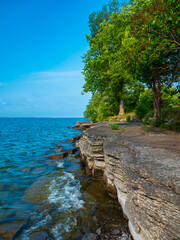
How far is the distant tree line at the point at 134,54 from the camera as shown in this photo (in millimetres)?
6893

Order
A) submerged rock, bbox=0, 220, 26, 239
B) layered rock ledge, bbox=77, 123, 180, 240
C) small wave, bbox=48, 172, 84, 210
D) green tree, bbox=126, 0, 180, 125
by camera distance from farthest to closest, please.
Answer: small wave, bbox=48, 172, 84, 210 < green tree, bbox=126, 0, 180, 125 < submerged rock, bbox=0, 220, 26, 239 < layered rock ledge, bbox=77, 123, 180, 240

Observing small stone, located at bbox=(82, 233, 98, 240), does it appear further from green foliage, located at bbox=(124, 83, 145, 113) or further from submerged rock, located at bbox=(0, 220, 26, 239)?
green foliage, located at bbox=(124, 83, 145, 113)

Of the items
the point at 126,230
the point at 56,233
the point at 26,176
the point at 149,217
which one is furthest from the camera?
the point at 26,176

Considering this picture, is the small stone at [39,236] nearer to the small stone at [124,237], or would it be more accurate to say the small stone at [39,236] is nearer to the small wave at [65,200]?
the small wave at [65,200]

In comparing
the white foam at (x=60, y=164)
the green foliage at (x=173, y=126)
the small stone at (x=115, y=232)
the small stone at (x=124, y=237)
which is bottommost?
the white foam at (x=60, y=164)

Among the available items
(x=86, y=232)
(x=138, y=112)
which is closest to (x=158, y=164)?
(x=86, y=232)

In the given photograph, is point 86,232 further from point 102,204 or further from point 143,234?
point 143,234

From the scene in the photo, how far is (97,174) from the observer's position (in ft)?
27.9

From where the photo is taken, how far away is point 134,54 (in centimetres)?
841

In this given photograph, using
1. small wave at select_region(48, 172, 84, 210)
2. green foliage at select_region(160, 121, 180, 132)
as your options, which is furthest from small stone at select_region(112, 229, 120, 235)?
green foliage at select_region(160, 121, 180, 132)

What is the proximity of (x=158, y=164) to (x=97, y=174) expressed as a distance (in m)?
5.30

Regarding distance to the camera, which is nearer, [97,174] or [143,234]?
[143,234]

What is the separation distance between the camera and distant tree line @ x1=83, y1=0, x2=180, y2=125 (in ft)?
22.6

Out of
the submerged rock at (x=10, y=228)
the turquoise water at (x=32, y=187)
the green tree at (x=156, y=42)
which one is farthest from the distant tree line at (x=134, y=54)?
the submerged rock at (x=10, y=228)
